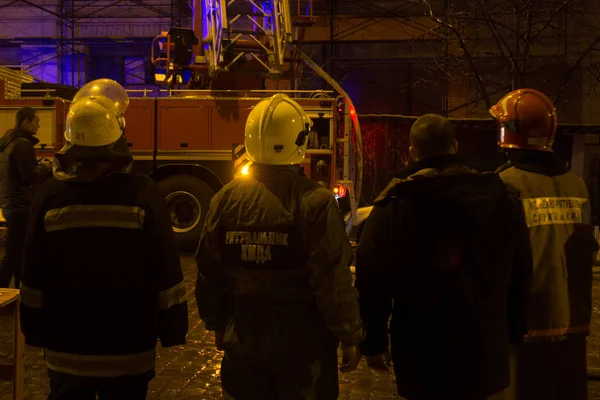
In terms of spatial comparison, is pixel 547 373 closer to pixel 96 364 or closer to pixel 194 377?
pixel 96 364

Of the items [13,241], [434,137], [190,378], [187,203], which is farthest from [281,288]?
[187,203]

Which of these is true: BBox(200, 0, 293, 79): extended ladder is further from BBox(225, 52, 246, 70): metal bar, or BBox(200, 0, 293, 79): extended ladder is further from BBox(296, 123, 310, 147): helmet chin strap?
BBox(296, 123, 310, 147): helmet chin strap

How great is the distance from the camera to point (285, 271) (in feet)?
8.48

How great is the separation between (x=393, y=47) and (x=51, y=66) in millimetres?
11763

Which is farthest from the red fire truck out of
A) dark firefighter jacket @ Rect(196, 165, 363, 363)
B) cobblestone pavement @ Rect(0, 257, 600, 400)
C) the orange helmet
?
dark firefighter jacket @ Rect(196, 165, 363, 363)

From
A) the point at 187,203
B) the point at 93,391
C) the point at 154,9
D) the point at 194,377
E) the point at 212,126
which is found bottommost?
the point at 194,377

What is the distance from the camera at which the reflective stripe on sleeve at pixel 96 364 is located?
2.71 metres

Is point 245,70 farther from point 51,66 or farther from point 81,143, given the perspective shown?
point 51,66

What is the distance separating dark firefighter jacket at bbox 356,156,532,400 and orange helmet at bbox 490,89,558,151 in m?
0.55

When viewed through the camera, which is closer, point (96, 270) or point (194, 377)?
point (96, 270)

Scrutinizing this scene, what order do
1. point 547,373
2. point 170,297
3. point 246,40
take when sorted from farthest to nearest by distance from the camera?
point 246,40
point 547,373
point 170,297

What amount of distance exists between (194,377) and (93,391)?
2.37 metres

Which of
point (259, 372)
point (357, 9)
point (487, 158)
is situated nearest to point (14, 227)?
point (259, 372)

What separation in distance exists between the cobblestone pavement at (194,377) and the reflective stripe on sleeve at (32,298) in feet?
6.84
